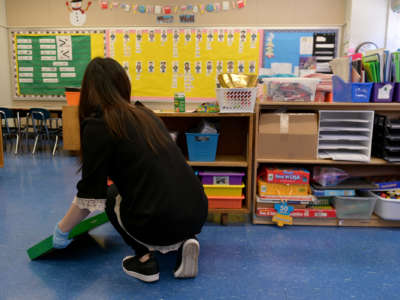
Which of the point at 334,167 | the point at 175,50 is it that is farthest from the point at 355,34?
the point at 334,167

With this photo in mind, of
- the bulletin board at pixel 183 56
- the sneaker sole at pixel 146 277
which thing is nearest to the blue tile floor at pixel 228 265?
the sneaker sole at pixel 146 277

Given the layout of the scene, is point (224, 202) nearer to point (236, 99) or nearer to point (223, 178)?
point (223, 178)

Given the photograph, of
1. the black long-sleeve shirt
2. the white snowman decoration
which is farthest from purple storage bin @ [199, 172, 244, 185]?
the white snowman decoration

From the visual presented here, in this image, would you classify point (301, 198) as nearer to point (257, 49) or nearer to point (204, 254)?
point (204, 254)

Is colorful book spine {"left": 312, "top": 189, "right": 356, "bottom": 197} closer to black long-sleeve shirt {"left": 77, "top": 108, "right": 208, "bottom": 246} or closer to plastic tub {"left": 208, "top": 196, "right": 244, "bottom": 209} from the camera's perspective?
plastic tub {"left": 208, "top": 196, "right": 244, "bottom": 209}

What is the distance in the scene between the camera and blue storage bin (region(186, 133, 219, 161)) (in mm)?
2225

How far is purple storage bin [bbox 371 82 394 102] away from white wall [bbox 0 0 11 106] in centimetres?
624

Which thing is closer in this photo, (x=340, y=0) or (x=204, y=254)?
(x=204, y=254)

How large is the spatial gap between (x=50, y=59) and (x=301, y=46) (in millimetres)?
4562

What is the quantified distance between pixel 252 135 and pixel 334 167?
0.70 m

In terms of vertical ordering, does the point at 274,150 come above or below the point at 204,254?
above

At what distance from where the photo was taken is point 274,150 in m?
2.26

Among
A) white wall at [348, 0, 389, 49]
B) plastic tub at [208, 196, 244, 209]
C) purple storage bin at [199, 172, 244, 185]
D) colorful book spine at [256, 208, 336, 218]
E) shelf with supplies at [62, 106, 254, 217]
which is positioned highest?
white wall at [348, 0, 389, 49]

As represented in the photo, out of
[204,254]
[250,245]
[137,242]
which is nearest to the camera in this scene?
[137,242]
